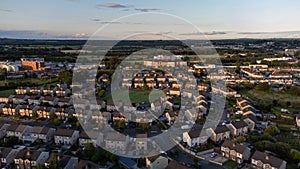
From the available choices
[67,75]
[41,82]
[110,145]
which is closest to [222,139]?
[110,145]

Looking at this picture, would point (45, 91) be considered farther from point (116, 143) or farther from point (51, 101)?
point (116, 143)

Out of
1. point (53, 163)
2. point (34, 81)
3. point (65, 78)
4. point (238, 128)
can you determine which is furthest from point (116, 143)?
point (34, 81)

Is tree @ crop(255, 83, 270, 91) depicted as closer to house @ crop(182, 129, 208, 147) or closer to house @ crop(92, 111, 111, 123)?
house @ crop(182, 129, 208, 147)

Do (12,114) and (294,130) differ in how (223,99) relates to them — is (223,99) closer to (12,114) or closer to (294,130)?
(294,130)

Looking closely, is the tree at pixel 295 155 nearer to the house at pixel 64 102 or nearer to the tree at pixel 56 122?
the tree at pixel 56 122

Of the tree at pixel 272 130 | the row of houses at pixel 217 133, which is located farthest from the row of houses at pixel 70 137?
the tree at pixel 272 130

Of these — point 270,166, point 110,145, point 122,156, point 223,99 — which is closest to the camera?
point 270,166
